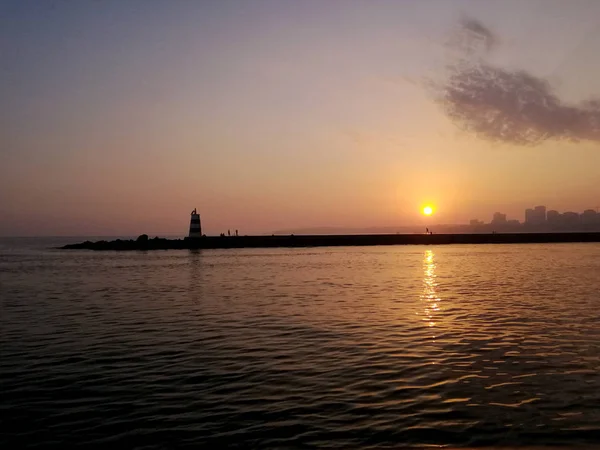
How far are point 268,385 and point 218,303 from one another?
13.8m

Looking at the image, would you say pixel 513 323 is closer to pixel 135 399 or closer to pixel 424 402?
pixel 424 402

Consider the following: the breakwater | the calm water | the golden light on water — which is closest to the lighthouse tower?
the breakwater

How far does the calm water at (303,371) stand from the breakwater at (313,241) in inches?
2700

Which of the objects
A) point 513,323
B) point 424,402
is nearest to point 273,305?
point 513,323

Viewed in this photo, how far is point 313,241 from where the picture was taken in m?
106

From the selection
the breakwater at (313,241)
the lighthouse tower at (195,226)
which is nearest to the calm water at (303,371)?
the lighthouse tower at (195,226)

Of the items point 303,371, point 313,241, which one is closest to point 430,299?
point 303,371

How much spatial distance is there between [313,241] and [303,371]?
94.0 meters

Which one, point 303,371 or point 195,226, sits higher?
point 195,226

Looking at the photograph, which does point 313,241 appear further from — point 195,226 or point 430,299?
point 430,299

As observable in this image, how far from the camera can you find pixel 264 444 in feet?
26.4

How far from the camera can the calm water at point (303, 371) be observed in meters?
8.57

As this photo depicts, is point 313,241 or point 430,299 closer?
point 430,299

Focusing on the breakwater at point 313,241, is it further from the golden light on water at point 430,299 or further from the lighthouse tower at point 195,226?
the golden light on water at point 430,299
